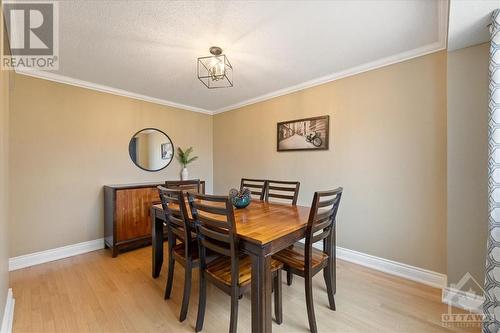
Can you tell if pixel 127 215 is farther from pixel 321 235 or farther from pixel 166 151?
pixel 321 235

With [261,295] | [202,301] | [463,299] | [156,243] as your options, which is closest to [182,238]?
[202,301]

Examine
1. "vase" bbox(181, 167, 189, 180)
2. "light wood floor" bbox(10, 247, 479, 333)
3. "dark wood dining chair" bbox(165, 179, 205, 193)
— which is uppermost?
"vase" bbox(181, 167, 189, 180)

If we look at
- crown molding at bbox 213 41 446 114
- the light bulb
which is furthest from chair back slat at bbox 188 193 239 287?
crown molding at bbox 213 41 446 114

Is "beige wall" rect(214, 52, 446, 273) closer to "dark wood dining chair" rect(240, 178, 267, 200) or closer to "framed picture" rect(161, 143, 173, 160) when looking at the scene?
"dark wood dining chair" rect(240, 178, 267, 200)

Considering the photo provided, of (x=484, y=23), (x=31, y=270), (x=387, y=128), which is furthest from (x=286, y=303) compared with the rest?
(x=31, y=270)

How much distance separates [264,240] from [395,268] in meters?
1.90

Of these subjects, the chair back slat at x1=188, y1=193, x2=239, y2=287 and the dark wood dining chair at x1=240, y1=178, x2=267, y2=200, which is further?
the dark wood dining chair at x1=240, y1=178, x2=267, y2=200

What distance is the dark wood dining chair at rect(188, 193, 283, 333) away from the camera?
130 cm

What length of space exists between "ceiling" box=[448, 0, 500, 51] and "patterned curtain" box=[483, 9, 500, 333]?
0.24ft

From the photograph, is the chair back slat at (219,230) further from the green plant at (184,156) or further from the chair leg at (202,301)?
the green plant at (184,156)

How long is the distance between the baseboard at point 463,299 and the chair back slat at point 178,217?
2216 millimetres

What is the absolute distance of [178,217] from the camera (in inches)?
69.6

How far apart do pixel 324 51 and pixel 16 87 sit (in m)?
3.49

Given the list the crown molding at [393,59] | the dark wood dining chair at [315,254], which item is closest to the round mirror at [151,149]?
the crown molding at [393,59]
